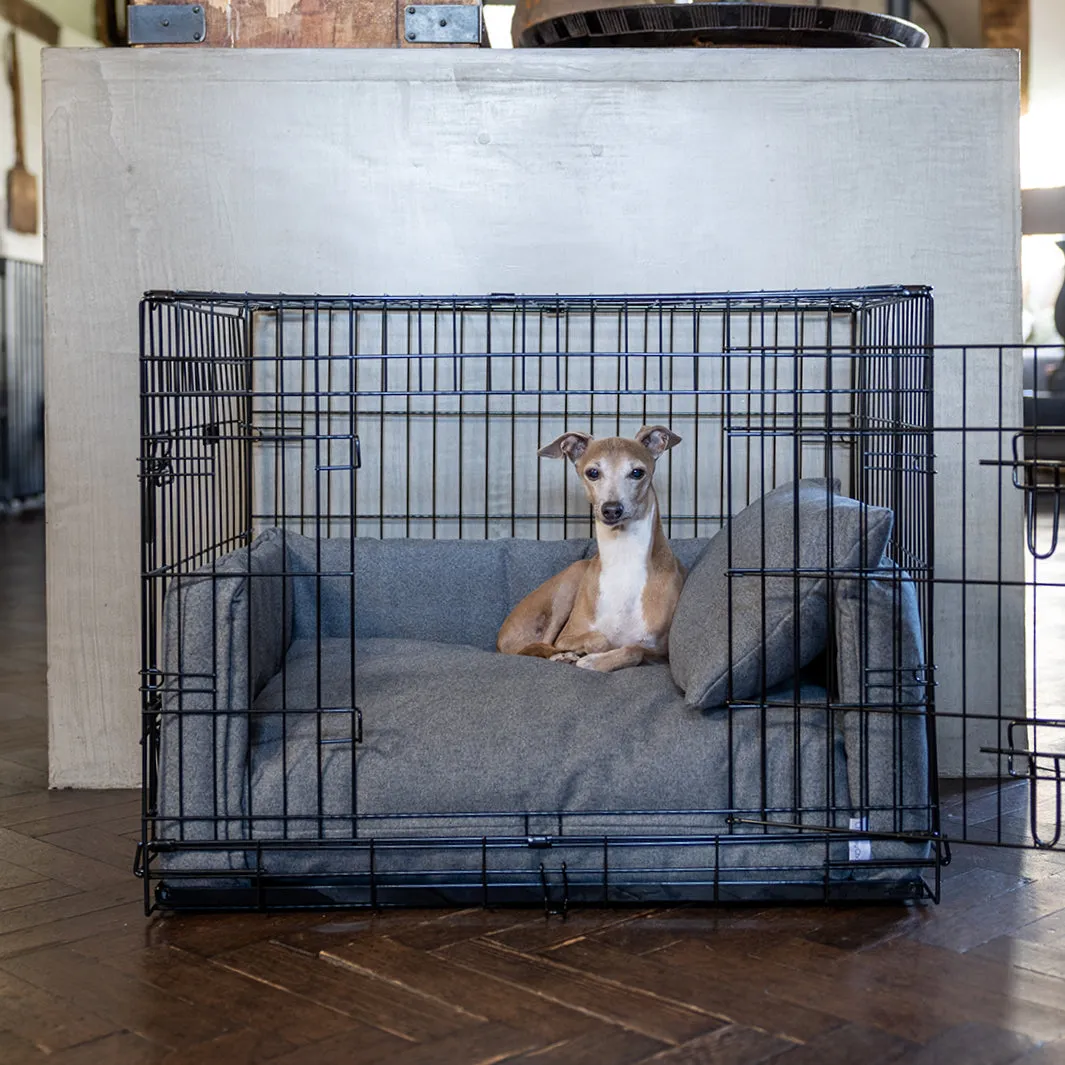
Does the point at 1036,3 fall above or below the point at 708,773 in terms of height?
above

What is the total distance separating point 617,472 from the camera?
10.4ft

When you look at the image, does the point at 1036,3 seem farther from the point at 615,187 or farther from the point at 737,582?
the point at 737,582

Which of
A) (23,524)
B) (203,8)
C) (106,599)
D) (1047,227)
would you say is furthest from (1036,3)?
(106,599)

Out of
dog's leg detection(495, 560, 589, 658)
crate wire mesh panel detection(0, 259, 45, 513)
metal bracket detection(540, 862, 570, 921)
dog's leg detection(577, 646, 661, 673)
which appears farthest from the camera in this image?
crate wire mesh panel detection(0, 259, 45, 513)

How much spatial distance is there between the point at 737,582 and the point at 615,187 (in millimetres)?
1338

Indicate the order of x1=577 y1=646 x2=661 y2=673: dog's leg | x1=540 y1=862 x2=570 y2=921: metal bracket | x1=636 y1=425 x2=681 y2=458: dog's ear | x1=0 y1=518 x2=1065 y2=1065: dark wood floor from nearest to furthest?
1. x1=0 y1=518 x2=1065 y2=1065: dark wood floor
2. x1=540 y1=862 x2=570 y2=921: metal bracket
3. x1=577 y1=646 x2=661 y2=673: dog's leg
4. x1=636 y1=425 x2=681 y2=458: dog's ear

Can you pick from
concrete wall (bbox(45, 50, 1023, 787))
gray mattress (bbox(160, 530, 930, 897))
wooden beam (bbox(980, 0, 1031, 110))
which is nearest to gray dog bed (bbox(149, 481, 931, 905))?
gray mattress (bbox(160, 530, 930, 897))

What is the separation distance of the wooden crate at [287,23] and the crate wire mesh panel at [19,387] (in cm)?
747

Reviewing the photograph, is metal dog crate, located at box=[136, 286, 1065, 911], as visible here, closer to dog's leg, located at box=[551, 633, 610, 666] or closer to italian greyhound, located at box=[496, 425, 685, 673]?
italian greyhound, located at box=[496, 425, 685, 673]

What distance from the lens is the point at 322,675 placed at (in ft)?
9.98

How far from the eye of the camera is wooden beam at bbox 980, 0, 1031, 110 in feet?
36.8

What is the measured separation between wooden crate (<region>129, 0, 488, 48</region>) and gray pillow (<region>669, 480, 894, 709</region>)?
5.75ft

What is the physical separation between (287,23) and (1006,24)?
903 centimetres

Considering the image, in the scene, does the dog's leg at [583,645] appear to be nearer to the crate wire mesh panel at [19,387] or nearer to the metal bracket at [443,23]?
the metal bracket at [443,23]
